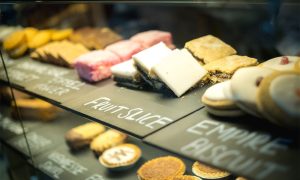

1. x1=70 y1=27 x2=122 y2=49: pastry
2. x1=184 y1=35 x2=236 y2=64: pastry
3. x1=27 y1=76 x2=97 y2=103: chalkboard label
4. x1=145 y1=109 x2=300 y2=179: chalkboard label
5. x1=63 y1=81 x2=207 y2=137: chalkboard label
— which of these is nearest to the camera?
x1=145 y1=109 x2=300 y2=179: chalkboard label

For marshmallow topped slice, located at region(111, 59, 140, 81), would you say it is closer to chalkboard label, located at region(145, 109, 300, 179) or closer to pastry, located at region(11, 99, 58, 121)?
chalkboard label, located at region(145, 109, 300, 179)

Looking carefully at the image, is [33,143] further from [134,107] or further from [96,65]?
[134,107]

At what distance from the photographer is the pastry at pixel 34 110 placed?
89.9 inches

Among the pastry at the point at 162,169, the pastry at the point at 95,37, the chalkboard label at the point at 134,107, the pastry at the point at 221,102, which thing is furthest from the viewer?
the pastry at the point at 95,37

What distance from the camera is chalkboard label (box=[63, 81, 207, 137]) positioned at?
4.22 ft

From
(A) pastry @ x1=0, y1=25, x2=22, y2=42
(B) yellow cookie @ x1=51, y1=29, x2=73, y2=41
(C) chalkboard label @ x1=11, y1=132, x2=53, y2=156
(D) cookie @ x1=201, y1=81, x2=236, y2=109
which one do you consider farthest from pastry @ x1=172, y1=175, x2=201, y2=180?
(A) pastry @ x1=0, y1=25, x2=22, y2=42

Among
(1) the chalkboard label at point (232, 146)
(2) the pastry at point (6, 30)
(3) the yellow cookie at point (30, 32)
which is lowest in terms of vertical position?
(1) the chalkboard label at point (232, 146)

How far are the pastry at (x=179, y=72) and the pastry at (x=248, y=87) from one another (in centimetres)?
29

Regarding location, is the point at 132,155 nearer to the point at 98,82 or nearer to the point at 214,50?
the point at 98,82

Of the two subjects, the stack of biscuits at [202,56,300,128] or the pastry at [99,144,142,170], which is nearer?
the stack of biscuits at [202,56,300,128]

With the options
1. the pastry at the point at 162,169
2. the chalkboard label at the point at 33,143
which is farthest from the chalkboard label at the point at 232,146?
the chalkboard label at the point at 33,143

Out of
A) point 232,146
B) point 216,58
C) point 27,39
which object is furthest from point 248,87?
point 27,39

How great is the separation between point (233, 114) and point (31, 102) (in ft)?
5.22

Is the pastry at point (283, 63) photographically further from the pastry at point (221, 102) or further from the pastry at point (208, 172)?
the pastry at point (208, 172)
